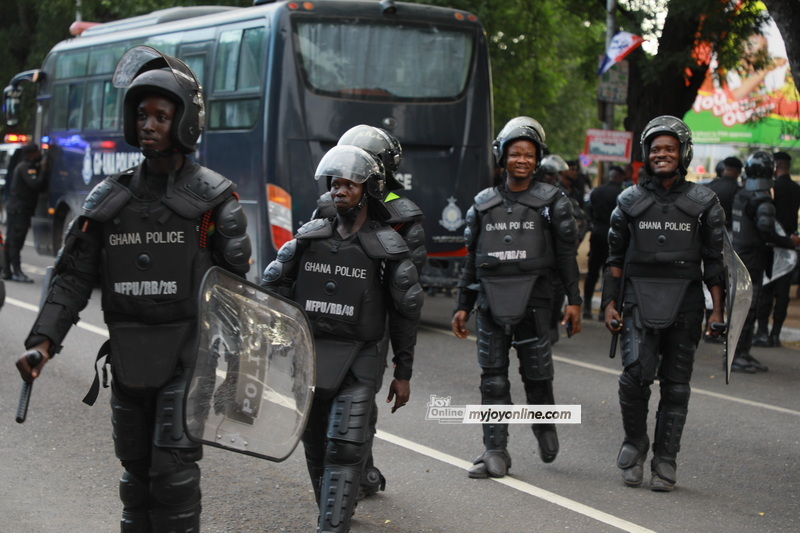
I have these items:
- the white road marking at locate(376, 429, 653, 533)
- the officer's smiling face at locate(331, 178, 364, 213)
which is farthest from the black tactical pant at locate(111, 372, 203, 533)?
the white road marking at locate(376, 429, 653, 533)

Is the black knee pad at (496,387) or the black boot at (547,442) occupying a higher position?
the black knee pad at (496,387)

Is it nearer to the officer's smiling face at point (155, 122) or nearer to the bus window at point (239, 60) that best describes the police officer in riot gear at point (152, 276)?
the officer's smiling face at point (155, 122)

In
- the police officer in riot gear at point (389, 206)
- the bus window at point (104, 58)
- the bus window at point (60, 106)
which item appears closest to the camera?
the police officer in riot gear at point (389, 206)

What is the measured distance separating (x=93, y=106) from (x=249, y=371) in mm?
12225

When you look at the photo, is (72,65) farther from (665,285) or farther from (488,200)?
(665,285)

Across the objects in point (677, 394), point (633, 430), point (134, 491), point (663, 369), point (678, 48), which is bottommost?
point (633, 430)

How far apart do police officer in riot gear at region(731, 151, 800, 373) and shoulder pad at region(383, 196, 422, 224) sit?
5025mm

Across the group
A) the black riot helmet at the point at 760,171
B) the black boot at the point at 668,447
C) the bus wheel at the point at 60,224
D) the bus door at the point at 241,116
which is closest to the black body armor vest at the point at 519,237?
the black boot at the point at 668,447

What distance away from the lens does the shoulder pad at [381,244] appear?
448 centimetres

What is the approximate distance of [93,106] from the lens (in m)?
15.3

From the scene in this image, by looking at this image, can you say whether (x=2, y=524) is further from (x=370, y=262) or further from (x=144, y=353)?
(x=370, y=262)

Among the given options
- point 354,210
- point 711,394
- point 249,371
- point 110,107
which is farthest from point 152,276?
point 110,107

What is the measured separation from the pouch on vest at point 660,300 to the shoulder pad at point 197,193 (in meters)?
2.62

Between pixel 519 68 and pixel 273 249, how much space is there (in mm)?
10103
